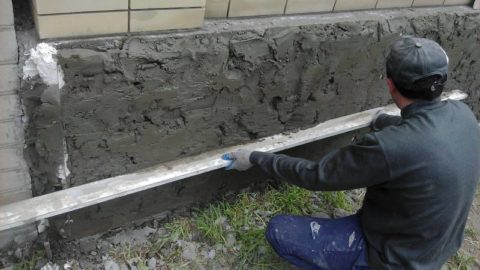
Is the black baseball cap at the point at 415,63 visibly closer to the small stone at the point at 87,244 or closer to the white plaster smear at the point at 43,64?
the white plaster smear at the point at 43,64

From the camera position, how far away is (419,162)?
2.05 m

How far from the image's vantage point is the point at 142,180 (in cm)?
260

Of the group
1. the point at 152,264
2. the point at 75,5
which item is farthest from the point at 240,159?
the point at 75,5

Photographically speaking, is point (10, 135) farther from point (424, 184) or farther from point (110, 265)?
point (424, 184)

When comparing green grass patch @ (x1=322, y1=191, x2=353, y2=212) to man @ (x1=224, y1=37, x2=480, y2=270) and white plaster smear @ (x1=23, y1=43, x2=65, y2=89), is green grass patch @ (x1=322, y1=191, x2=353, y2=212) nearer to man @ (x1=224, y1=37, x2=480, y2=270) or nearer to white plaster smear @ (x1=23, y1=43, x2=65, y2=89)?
man @ (x1=224, y1=37, x2=480, y2=270)

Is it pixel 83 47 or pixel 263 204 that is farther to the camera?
pixel 263 204

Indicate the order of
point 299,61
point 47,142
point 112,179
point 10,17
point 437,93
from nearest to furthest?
point 10,17 → point 437,93 → point 47,142 → point 112,179 → point 299,61

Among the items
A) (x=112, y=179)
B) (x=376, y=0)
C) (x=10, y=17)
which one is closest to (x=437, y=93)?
(x=376, y=0)

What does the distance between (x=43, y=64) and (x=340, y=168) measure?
140cm

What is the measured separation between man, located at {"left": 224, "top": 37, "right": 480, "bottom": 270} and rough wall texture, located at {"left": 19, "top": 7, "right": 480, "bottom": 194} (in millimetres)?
457

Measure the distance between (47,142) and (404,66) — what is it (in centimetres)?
168

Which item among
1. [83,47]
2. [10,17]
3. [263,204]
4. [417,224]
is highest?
[10,17]

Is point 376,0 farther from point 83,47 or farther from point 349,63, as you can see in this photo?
point 83,47

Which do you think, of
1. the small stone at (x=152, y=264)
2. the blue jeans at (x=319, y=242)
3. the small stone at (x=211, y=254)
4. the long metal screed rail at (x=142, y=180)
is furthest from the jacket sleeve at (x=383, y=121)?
the small stone at (x=152, y=264)
